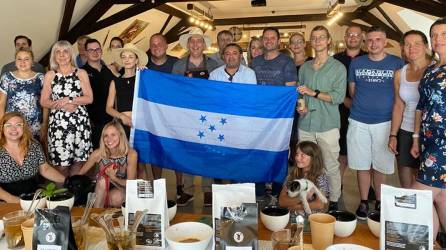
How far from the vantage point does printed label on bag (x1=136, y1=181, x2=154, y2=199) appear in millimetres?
1383

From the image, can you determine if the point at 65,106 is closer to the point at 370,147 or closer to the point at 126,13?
the point at 370,147

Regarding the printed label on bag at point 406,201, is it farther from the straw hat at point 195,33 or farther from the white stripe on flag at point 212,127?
the straw hat at point 195,33

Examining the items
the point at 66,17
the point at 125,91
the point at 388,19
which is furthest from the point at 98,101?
the point at 388,19

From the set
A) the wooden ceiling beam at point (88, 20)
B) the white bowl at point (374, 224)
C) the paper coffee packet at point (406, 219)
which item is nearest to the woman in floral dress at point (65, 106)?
the white bowl at point (374, 224)

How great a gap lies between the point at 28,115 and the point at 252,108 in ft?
5.91

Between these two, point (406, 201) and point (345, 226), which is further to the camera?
point (345, 226)

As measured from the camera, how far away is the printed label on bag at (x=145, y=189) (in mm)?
1383

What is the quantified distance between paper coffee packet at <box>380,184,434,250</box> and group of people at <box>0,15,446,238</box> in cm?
92

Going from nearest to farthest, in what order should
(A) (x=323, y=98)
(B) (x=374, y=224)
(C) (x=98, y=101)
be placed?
(B) (x=374, y=224) → (A) (x=323, y=98) → (C) (x=98, y=101)

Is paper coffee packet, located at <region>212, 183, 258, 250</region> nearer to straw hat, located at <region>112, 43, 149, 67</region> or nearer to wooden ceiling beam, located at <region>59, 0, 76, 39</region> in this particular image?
straw hat, located at <region>112, 43, 149, 67</region>

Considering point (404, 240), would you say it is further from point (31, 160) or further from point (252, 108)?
point (31, 160)

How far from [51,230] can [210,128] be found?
204 centimetres

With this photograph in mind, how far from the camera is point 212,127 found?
124 inches

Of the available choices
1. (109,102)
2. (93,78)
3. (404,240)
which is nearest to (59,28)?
(93,78)
